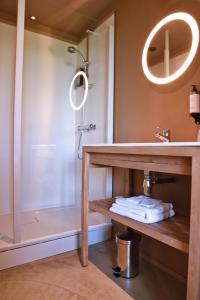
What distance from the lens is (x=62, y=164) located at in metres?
2.71

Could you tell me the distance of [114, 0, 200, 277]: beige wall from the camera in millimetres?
1392

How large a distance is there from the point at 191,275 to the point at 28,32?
2.67 metres

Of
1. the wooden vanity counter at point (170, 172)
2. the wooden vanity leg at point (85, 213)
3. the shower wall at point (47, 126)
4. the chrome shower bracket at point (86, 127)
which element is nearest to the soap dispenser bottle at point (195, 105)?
the wooden vanity counter at point (170, 172)

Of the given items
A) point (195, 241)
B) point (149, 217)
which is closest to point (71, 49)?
point (149, 217)

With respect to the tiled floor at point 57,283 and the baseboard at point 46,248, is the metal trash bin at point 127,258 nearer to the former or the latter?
the tiled floor at point 57,283

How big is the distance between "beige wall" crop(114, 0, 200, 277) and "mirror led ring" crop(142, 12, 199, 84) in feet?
0.12

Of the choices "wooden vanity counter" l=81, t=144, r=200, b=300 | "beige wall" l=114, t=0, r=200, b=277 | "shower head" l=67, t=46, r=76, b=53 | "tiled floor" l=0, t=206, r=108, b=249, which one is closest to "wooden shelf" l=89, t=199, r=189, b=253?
"wooden vanity counter" l=81, t=144, r=200, b=300

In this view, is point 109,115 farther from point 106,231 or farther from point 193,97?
point 106,231

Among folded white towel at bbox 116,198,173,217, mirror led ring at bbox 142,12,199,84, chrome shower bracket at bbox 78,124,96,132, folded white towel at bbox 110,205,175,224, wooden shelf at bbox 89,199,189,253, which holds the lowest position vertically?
wooden shelf at bbox 89,199,189,253

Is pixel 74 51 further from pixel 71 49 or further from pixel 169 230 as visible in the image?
pixel 169 230

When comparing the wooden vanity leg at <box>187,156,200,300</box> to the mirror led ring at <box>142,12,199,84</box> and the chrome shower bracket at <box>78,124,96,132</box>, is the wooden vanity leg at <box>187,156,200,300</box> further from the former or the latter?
Result: the chrome shower bracket at <box>78,124,96,132</box>

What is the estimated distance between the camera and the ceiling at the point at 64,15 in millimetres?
2014

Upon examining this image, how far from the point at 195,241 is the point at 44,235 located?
1.25 m

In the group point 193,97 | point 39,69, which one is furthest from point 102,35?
point 193,97
